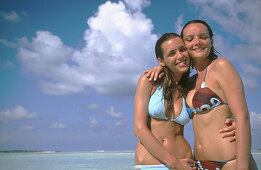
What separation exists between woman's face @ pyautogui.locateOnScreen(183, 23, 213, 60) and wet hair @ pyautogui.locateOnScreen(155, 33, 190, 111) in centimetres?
17

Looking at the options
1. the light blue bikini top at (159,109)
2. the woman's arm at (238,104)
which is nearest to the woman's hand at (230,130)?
the woman's arm at (238,104)

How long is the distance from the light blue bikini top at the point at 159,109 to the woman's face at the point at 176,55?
38 cm

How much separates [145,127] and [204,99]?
0.78 meters

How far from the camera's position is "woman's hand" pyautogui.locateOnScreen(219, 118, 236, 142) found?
303 cm

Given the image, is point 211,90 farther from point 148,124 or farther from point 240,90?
point 148,124

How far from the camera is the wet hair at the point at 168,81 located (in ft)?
11.2

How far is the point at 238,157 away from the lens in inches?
113

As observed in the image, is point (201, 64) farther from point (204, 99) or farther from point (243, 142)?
point (243, 142)

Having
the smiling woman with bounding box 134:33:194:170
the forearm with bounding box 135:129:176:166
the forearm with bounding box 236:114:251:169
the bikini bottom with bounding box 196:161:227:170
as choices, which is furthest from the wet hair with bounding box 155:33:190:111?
the forearm with bounding box 236:114:251:169

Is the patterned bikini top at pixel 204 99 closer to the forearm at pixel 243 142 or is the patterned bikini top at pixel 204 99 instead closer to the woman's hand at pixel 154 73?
the forearm at pixel 243 142

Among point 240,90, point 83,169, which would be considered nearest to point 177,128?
point 240,90

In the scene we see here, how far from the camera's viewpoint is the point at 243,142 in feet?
9.36

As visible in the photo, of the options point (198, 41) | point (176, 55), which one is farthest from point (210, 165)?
point (198, 41)

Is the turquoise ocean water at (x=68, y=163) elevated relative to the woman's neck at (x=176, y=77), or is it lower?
lower
